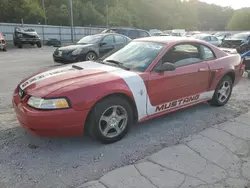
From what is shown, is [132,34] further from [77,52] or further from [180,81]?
[180,81]

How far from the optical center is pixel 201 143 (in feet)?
11.4

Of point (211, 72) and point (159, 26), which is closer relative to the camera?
point (211, 72)

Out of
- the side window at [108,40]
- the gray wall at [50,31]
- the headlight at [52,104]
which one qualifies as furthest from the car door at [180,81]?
the gray wall at [50,31]

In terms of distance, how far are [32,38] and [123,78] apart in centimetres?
1890

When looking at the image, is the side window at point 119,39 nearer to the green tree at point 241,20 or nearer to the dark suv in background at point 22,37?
the dark suv in background at point 22,37

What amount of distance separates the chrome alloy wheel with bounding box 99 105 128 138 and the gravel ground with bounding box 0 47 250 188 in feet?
0.58

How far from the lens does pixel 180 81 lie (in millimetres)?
3973

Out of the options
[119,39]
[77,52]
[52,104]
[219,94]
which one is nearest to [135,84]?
[52,104]

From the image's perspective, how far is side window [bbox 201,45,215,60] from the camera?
452 cm

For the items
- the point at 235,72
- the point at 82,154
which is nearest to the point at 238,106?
the point at 235,72

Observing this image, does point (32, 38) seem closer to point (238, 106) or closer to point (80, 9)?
point (238, 106)

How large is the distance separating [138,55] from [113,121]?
1.26 meters

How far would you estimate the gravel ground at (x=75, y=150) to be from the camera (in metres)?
2.68

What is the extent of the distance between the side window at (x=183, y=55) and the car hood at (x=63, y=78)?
929 mm
